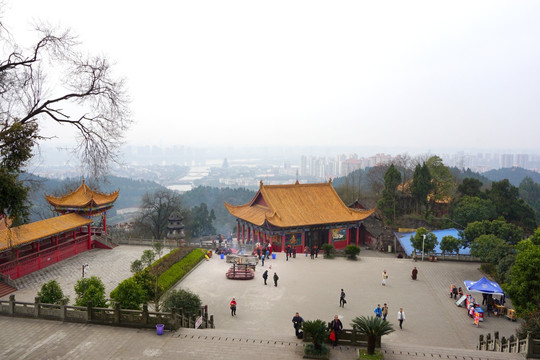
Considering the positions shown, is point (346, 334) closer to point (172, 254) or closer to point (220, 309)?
point (220, 309)

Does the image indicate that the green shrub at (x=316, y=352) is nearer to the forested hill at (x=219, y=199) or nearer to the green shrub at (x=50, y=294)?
the green shrub at (x=50, y=294)

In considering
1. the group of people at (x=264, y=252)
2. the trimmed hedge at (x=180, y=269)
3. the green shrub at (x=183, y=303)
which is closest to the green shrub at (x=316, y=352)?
the green shrub at (x=183, y=303)

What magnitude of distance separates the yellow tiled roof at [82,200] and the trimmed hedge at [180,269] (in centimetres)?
720

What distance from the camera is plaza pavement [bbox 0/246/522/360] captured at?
12.1 meters

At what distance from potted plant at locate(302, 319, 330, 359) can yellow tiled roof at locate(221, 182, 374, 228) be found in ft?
52.2

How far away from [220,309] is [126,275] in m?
6.96

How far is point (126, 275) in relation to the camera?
21.8 m

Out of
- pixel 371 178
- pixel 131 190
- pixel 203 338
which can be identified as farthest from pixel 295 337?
pixel 131 190

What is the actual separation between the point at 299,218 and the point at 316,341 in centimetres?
1798

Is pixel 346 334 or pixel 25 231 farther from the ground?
pixel 25 231

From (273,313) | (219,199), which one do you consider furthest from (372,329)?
(219,199)

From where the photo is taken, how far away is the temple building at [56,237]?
2003 cm

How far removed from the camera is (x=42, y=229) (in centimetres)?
2236

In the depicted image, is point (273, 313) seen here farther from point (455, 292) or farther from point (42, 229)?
point (42, 229)
